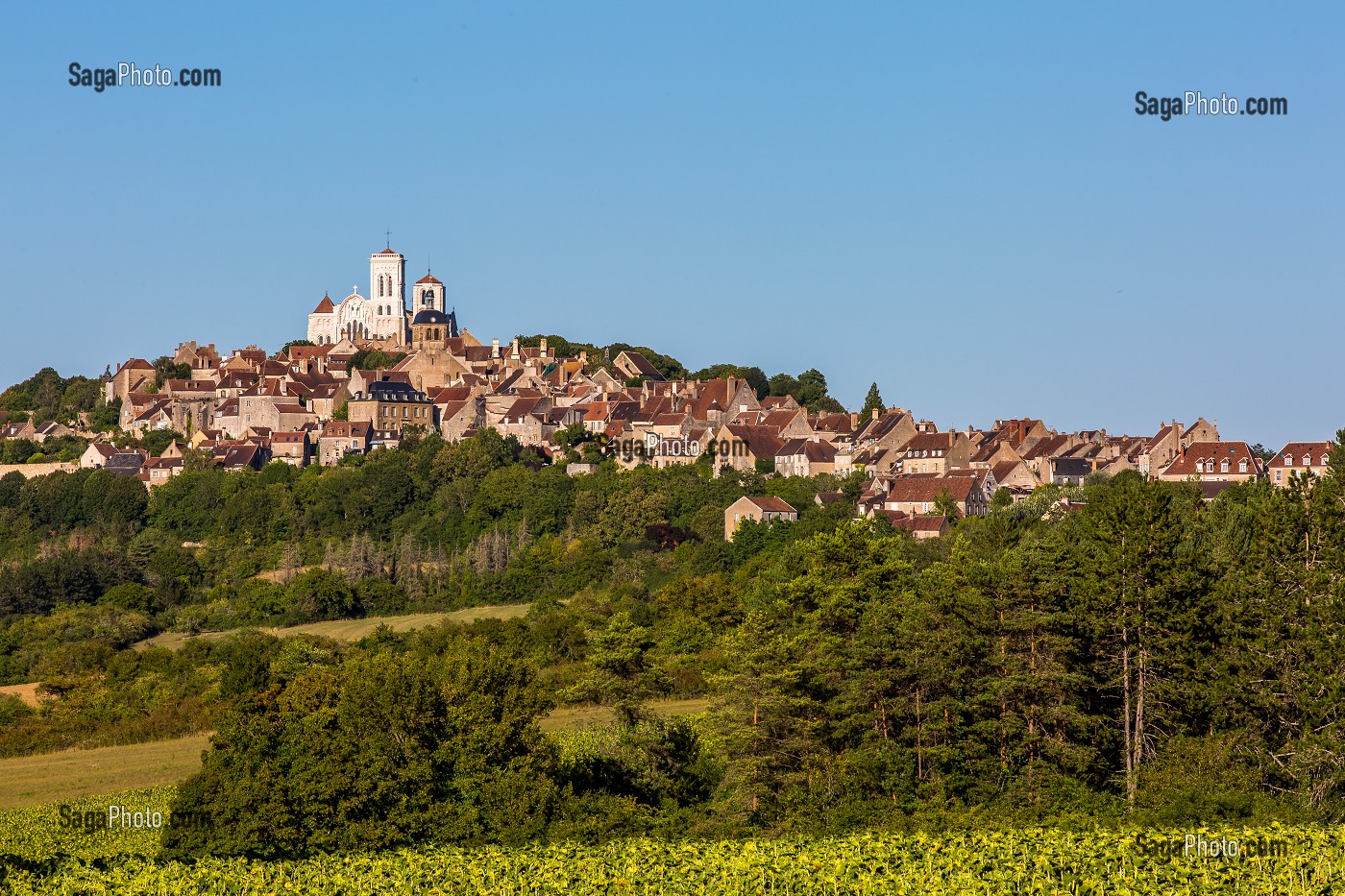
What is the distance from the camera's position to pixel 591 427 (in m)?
95.4

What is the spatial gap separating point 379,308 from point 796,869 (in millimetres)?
112406

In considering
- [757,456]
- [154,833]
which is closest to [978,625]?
[154,833]

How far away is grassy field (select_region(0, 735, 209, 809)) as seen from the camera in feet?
143

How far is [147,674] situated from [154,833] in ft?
72.8

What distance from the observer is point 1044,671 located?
3591cm

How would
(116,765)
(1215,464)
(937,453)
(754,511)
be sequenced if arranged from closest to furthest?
1. (116,765)
2. (754,511)
3. (1215,464)
4. (937,453)

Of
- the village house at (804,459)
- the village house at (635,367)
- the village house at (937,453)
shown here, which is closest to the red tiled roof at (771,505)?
the village house at (804,459)

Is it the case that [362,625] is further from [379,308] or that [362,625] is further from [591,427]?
[379,308]

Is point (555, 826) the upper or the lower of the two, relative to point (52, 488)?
lower

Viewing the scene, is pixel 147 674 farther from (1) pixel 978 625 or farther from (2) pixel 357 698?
(1) pixel 978 625

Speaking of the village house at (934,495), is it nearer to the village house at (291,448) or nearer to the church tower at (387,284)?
the village house at (291,448)

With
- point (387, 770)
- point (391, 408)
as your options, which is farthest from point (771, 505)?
point (387, 770)

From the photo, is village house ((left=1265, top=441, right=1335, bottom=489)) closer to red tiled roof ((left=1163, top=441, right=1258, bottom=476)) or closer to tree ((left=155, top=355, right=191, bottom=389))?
red tiled roof ((left=1163, top=441, right=1258, bottom=476))

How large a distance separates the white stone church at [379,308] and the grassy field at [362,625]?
60.1m
